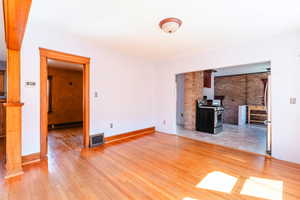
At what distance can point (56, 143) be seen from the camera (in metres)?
3.62

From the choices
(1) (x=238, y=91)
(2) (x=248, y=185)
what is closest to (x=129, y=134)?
(2) (x=248, y=185)

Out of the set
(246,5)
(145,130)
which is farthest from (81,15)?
(145,130)

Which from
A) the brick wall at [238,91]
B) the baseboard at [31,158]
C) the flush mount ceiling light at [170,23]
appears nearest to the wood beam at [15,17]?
the flush mount ceiling light at [170,23]

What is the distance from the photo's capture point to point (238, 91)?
24.4ft

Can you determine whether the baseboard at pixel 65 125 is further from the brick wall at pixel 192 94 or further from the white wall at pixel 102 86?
the brick wall at pixel 192 94

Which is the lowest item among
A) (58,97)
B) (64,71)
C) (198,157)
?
(198,157)

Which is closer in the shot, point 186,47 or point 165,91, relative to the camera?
point 186,47

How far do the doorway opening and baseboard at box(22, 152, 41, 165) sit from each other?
3.74 metres

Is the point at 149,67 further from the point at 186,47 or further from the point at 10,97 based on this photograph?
the point at 10,97

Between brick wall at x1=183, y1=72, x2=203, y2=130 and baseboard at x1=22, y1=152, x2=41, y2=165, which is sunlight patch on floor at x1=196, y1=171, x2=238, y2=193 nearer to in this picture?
baseboard at x1=22, y1=152, x2=41, y2=165

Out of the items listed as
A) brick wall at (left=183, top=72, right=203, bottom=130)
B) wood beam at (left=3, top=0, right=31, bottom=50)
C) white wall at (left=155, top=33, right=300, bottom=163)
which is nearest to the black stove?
brick wall at (left=183, top=72, right=203, bottom=130)

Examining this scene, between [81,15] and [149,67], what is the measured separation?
9.61 feet

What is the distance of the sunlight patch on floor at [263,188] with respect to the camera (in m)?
1.77

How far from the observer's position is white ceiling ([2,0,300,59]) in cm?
194
